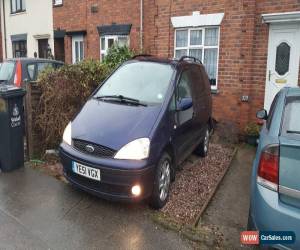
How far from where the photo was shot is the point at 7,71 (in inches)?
323

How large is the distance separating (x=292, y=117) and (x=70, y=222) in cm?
270

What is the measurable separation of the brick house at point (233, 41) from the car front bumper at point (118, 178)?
180 inches

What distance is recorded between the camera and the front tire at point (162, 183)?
398 cm

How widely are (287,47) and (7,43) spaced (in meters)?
15.6

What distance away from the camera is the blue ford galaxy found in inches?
147

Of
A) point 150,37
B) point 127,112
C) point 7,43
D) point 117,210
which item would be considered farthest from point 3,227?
point 7,43

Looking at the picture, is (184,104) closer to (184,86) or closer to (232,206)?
(184,86)

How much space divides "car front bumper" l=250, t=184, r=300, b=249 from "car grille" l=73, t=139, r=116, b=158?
1.71 metres

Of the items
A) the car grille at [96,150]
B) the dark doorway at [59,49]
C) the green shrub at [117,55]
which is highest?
the dark doorway at [59,49]

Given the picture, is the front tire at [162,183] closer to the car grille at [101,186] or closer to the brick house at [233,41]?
the car grille at [101,186]

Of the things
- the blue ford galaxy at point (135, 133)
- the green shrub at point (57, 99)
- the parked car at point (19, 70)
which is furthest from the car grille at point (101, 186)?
the parked car at point (19, 70)

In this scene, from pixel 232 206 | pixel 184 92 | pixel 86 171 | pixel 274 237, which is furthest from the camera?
pixel 184 92

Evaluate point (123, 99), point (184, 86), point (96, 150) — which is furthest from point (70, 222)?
point (184, 86)

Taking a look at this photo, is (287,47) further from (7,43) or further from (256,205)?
(7,43)
